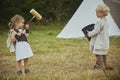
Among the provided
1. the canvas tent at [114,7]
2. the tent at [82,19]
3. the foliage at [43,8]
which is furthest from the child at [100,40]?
the foliage at [43,8]

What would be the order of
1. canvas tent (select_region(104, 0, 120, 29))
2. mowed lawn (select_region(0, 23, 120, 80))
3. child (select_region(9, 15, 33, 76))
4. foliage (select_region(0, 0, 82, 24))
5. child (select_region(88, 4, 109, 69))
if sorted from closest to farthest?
mowed lawn (select_region(0, 23, 120, 80))
child (select_region(9, 15, 33, 76))
child (select_region(88, 4, 109, 69))
canvas tent (select_region(104, 0, 120, 29))
foliage (select_region(0, 0, 82, 24))

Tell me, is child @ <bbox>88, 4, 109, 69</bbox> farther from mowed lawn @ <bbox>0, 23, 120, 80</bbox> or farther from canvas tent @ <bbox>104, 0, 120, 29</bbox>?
canvas tent @ <bbox>104, 0, 120, 29</bbox>

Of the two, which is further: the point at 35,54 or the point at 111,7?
the point at 111,7

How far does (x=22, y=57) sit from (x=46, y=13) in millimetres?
15959

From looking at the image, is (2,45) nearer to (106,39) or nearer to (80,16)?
(80,16)

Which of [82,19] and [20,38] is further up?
[20,38]

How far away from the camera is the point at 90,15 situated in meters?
12.4

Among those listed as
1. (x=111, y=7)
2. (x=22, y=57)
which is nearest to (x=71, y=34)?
(x=111, y=7)

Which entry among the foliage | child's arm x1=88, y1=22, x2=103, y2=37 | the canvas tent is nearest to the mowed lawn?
child's arm x1=88, y1=22, x2=103, y2=37

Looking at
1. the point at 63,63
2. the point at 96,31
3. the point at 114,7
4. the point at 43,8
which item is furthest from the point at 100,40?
the point at 43,8

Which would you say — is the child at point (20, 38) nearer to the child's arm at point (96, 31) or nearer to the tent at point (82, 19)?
the child's arm at point (96, 31)

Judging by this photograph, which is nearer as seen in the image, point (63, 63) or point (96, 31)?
point (96, 31)

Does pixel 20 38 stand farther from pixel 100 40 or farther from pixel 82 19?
pixel 82 19

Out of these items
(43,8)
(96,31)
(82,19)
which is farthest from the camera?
(43,8)
